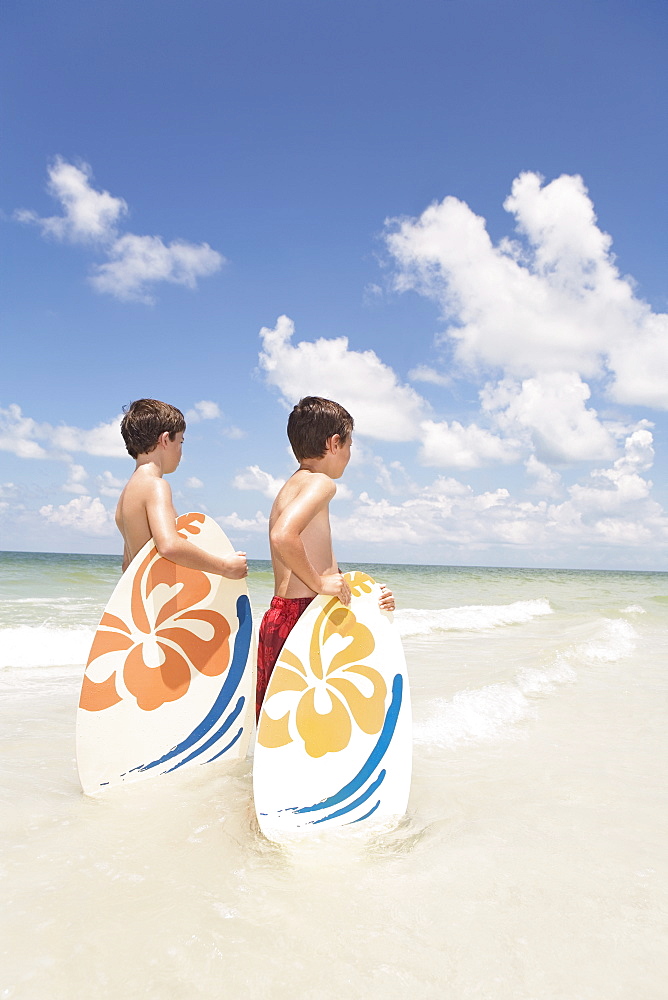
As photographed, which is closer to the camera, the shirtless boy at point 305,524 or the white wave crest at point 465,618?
the shirtless boy at point 305,524

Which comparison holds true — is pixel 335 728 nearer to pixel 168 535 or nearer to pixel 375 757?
pixel 375 757

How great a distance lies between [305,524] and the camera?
8.09 ft

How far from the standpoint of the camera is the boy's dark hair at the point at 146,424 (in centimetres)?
304

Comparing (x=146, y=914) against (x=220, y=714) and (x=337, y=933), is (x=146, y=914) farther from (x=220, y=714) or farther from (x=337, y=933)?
(x=220, y=714)

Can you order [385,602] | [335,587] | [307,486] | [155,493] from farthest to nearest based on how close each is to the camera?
[155,493] → [385,602] → [335,587] → [307,486]

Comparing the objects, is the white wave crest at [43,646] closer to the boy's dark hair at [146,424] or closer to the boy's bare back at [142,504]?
the boy's bare back at [142,504]

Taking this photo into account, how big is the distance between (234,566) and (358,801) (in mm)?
1177

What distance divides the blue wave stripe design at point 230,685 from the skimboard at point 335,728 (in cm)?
70

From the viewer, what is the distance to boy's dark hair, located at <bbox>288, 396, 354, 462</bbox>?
2.61m

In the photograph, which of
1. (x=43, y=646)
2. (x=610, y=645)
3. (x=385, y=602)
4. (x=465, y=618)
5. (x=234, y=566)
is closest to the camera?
(x=385, y=602)

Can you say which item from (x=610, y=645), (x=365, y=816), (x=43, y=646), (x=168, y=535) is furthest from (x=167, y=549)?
(x=610, y=645)

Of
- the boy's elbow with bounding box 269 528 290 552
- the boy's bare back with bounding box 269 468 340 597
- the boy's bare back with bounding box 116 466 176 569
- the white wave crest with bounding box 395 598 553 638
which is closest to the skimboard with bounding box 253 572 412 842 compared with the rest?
the boy's bare back with bounding box 269 468 340 597

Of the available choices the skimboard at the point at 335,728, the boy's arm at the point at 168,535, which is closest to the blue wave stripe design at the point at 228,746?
the skimboard at the point at 335,728

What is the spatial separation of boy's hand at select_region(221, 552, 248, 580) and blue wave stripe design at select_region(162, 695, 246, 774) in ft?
2.13
